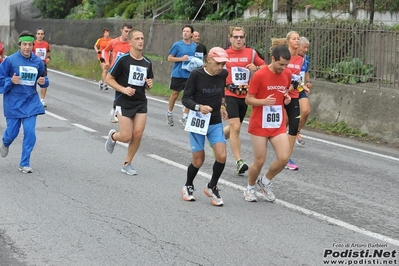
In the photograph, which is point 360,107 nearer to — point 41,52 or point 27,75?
point 27,75

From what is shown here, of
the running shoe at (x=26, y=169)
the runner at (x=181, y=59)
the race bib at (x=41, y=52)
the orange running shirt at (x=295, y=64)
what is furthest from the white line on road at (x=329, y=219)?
the race bib at (x=41, y=52)

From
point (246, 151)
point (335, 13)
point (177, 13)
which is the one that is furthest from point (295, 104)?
point (177, 13)

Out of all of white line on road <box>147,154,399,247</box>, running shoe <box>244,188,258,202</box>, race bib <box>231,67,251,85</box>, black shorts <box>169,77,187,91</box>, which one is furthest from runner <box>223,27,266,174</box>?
black shorts <box>169,77,187,91</box>

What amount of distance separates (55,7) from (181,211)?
124 ft

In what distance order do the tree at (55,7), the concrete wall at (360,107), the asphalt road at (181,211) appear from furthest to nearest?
the tree at (55,7), the concrete wall at (360,107), the asphalt road at (181,211)

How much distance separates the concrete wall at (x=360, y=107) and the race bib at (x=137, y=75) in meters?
5.56

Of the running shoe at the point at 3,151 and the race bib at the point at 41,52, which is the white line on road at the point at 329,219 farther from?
the race bib at the point at 41,52

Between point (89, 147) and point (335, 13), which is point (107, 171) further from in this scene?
point (335, 13)

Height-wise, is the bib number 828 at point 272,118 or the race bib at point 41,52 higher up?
the race bib at point 41,52

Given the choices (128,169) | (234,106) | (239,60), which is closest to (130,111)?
(128,169)

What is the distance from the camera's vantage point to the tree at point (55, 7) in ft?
147

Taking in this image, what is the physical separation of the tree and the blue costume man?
34.8 m

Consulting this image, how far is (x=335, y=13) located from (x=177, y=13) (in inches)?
412

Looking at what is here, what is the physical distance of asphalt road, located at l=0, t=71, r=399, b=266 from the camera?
277 inches
